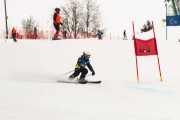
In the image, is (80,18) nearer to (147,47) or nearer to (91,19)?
(91,19)

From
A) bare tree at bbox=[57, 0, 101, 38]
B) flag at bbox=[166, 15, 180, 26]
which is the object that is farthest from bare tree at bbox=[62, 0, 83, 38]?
flag at bbox=[166, 15, 180, 26]

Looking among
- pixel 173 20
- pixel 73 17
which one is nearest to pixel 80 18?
pixel 73 17

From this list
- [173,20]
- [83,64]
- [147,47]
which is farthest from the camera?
[173,20]

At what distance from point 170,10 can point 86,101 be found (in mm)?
66348

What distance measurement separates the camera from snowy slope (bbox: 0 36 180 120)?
24.2 ft

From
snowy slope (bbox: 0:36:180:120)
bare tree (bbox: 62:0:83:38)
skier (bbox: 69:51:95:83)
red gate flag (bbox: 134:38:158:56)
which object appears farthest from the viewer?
bare tree (bbox: 62:0:83:38)

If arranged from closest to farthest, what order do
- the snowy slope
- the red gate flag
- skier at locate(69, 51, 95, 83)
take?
the snowy slope → skier at locate(69, 51, 95, 83) → the red gate flag

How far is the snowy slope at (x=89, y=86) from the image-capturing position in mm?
7387

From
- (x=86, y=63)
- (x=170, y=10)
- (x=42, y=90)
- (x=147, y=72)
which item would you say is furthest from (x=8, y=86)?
(x=170, y=10)

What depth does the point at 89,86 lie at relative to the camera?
38.7 feet

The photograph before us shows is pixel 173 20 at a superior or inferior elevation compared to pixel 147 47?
superior

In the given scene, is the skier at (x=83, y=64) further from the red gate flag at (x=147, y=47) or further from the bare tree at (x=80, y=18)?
the bare tree at (x=80, y=18)

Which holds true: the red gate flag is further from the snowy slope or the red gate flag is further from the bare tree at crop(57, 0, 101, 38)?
the bare tree at crop(57, 0, 101, 38)

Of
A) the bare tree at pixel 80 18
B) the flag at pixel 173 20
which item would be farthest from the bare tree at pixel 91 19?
the flag at pixel 173 20
